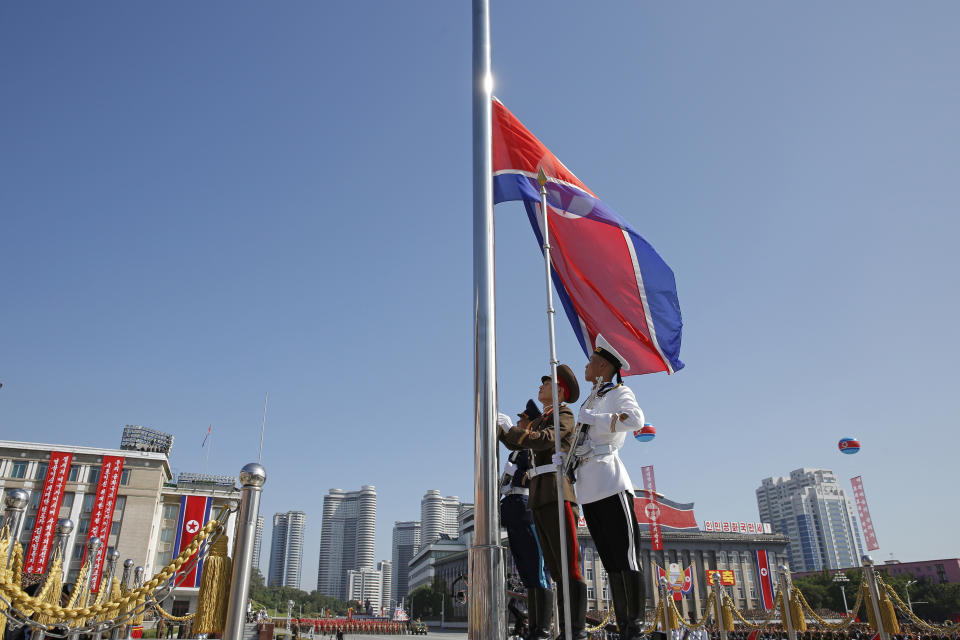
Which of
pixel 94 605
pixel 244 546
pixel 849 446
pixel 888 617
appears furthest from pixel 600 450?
pixel 849 446

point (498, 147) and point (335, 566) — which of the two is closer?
point (498, 147)

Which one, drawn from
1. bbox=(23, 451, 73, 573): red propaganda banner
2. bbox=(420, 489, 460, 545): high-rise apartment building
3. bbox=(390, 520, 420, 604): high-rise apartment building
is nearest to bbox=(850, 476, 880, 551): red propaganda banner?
bbox=(23, 451, 73, 573): red propaganda banner

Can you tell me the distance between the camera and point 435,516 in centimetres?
18850

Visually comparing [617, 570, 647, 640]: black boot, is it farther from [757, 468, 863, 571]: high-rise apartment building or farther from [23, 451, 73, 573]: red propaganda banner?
[757, 468, 863, 571]: high-rise apartment building

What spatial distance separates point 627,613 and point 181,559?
9.46 feet

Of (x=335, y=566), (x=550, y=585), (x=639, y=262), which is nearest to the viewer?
(x=550, y=585)

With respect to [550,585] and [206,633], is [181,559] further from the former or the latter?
[550,585]

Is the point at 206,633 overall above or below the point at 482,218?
below

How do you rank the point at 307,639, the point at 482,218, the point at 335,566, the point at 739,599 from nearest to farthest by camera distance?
the point at 482,218 < the point at 307,639 < the point at 739,599 < the point at 335,566

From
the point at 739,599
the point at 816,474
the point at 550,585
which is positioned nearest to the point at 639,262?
the point at 550,585

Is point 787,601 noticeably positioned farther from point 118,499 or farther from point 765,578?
point 765,578

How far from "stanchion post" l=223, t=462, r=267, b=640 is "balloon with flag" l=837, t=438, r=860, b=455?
20.4 m

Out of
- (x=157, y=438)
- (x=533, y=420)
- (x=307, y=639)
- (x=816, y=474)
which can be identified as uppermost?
(x=816, y=474)

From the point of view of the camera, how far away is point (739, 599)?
64.0 meters
